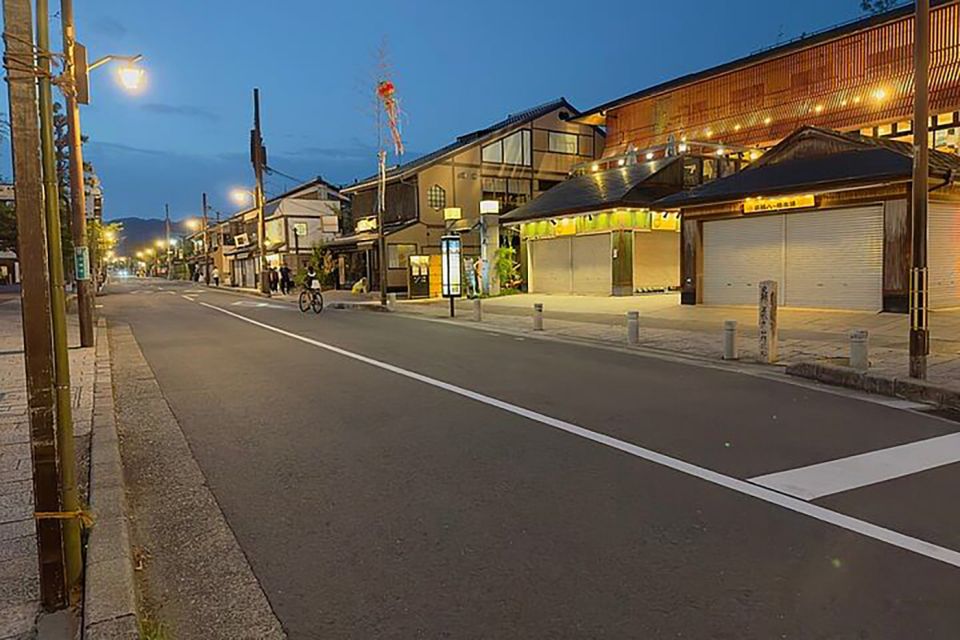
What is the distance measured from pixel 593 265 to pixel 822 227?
408 inches

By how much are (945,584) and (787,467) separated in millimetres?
2074

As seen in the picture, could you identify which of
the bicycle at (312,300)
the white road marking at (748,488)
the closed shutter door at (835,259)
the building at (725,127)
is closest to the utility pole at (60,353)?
the white road marking at (748,488)

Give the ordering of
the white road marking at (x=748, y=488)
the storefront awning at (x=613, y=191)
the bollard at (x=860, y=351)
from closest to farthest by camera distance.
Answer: the white road marking at (x=748, y=488) < the bollard at (x=860, y=351) < the storefront awning at (x=613, y=191)

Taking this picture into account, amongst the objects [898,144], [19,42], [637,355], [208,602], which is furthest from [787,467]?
[898,144]

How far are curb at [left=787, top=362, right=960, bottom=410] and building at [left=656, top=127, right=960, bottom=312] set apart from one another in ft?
29.9

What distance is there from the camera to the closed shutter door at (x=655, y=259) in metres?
27.7

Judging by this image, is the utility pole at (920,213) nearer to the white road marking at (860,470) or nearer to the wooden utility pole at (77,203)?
the white road marking at (860,470)

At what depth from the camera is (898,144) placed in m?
19.9

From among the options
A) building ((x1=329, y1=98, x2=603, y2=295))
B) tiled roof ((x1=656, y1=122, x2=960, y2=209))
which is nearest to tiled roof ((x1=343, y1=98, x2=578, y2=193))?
building ((x1=329, y1=98, x2=603, y2=295))

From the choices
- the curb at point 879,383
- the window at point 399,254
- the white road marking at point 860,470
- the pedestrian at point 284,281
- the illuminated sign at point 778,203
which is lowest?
the white road marking at point 860,470

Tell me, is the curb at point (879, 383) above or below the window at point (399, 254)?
below

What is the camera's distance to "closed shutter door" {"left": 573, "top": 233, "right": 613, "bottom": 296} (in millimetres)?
27359

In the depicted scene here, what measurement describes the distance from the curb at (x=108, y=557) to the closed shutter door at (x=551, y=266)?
24.4m

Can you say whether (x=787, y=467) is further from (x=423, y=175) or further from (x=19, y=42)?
(x=423, y=175)
